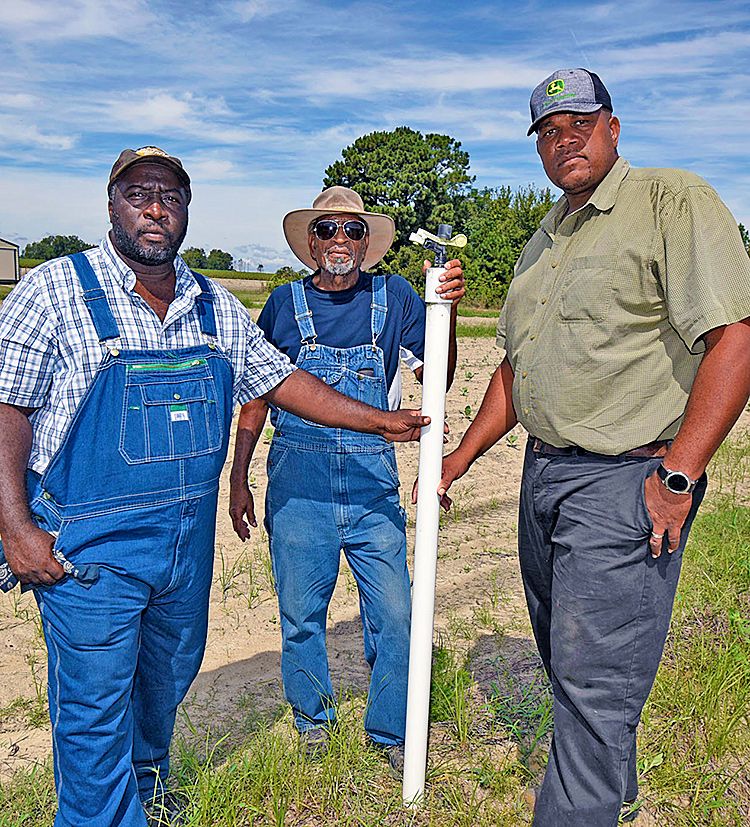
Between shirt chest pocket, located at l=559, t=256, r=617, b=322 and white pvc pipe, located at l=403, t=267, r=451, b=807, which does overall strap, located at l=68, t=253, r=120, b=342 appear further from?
shirt chest pocket, located at l=559, t=256, r=617, b=322

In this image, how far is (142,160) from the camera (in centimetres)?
273

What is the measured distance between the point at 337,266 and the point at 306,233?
0.47 m

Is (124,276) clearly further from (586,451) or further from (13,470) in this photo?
(586,451)

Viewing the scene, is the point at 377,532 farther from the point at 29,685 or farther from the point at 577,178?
the point at 29,685

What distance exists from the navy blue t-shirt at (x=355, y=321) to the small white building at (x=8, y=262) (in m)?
70.0

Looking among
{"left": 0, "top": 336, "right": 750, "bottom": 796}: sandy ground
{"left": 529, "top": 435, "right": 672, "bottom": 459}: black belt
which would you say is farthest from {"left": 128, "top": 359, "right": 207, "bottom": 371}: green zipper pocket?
{"left": 0, "top": 336, "right": 750, "bottom": 796}: sandy ground

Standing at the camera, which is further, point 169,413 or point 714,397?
point 169,413

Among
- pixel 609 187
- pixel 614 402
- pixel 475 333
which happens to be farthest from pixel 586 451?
pixel 475 333

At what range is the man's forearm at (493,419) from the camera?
326 cm

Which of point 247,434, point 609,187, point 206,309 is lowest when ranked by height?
point 247,434

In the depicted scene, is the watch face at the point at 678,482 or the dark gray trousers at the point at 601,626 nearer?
the watch face at the point at 678,482

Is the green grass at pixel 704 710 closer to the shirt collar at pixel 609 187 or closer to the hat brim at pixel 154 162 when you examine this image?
the shirt collar at pixel 609 187

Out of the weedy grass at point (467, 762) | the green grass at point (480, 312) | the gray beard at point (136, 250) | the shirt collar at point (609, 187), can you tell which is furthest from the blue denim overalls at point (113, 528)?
the green grass at point (480, 312)

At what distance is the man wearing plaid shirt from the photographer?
2.52 metres
